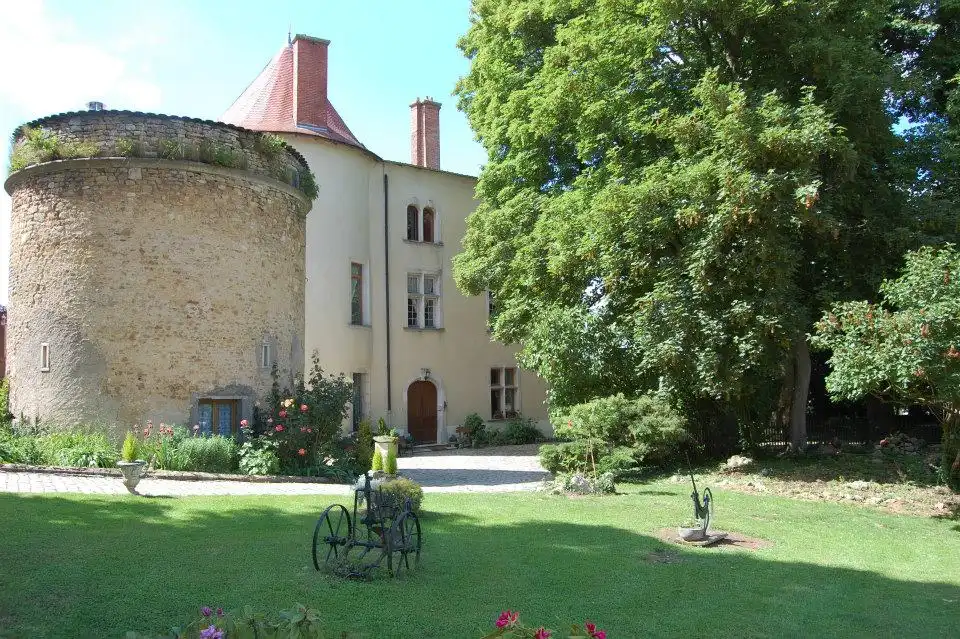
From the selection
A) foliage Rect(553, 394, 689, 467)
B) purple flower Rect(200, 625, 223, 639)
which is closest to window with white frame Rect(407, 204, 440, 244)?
foliage Rect(553, 394, 689, 467)

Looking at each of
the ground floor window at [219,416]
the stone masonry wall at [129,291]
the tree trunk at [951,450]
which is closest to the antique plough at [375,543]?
the ground floor window at [219,416]

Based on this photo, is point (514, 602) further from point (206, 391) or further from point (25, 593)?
point (206, 391)

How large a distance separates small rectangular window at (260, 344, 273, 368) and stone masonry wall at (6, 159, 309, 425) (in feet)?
0.54

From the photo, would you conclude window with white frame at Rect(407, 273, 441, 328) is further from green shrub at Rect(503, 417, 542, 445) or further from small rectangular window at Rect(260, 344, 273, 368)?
small rectangular window at Rect(260, 344, 273, 368)

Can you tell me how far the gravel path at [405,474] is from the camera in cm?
1227

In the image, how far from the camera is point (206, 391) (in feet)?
49.6

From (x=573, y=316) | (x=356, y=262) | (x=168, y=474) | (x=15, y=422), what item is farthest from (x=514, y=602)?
(x=356, y=262)

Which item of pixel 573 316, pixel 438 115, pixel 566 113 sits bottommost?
pixel 573 316

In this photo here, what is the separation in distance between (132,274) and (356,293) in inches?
400

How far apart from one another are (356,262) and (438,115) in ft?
23.8

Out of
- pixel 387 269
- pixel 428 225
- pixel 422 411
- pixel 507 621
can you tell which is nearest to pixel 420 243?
pixel 428 225

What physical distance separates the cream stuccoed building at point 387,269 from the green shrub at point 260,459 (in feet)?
24.6

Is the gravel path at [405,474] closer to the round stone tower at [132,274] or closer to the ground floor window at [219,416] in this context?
the ground floor window at [219,416]

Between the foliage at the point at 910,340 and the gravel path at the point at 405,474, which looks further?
the gravel path at the point at 405,474
